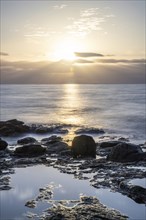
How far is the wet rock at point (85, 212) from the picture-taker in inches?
720

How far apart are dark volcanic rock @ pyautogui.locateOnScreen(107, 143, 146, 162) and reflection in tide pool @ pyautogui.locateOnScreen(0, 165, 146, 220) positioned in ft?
19.6

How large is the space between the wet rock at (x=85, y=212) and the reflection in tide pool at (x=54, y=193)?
70cm

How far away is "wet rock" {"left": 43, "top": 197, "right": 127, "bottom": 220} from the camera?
1828cm

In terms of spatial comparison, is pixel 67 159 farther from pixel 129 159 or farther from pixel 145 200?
pixel 145 200

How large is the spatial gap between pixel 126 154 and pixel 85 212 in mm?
13658

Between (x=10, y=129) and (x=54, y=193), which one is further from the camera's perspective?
(x=10, y=129)

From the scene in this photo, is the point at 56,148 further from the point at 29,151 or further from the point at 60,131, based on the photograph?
the point at 60,131

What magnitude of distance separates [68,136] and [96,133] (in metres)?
5.24

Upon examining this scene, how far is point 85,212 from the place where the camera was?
62.2ft

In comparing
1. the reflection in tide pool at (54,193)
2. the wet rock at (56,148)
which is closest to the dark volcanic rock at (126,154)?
the reflection in tide pool at (54,193)

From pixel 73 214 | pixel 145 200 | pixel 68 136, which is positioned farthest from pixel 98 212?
pixel 68 136

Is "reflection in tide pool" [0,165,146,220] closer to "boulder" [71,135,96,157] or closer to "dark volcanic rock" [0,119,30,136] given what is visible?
"boulder" [71,135,96,157]

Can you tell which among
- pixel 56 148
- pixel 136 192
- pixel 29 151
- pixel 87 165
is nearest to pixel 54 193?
pixel 136 192

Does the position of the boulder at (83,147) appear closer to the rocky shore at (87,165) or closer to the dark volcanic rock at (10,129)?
the rocky shore at (87,165)
